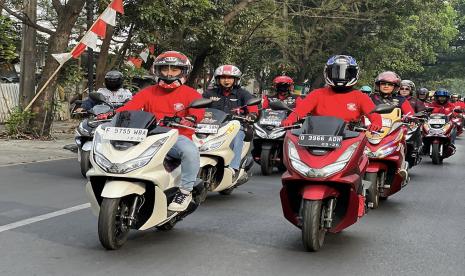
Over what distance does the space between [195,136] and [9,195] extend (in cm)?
253

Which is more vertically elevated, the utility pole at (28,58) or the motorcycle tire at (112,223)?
the utility pole at (28,58)

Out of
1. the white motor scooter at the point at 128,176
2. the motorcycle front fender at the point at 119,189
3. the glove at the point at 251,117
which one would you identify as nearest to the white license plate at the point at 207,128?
the glove at the point at 251,117

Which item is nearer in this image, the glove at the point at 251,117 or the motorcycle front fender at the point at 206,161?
the motorcycle front fender at the point at 206,161

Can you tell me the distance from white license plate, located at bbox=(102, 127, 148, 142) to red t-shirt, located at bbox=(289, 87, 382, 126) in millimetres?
1899

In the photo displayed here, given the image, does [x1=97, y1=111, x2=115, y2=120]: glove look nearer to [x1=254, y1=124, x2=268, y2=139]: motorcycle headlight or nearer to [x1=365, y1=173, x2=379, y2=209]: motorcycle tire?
[x1=254, y1=124, x2=268, y2=139]: motorcycle headlight

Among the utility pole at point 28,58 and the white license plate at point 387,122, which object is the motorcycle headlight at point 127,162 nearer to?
the white license plate at point 387,122

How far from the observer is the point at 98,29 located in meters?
16.1

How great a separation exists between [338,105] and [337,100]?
0.17 ft

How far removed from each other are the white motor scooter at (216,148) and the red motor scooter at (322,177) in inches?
89.0

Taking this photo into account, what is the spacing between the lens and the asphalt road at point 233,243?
211 inches

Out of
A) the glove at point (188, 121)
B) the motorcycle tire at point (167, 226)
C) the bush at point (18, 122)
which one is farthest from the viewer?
the bush at point (18, 122)

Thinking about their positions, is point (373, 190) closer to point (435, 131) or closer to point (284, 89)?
point (284, 89)

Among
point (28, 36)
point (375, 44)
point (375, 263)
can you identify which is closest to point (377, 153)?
point (375, 263)

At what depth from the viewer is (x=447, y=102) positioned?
54.2 ft
